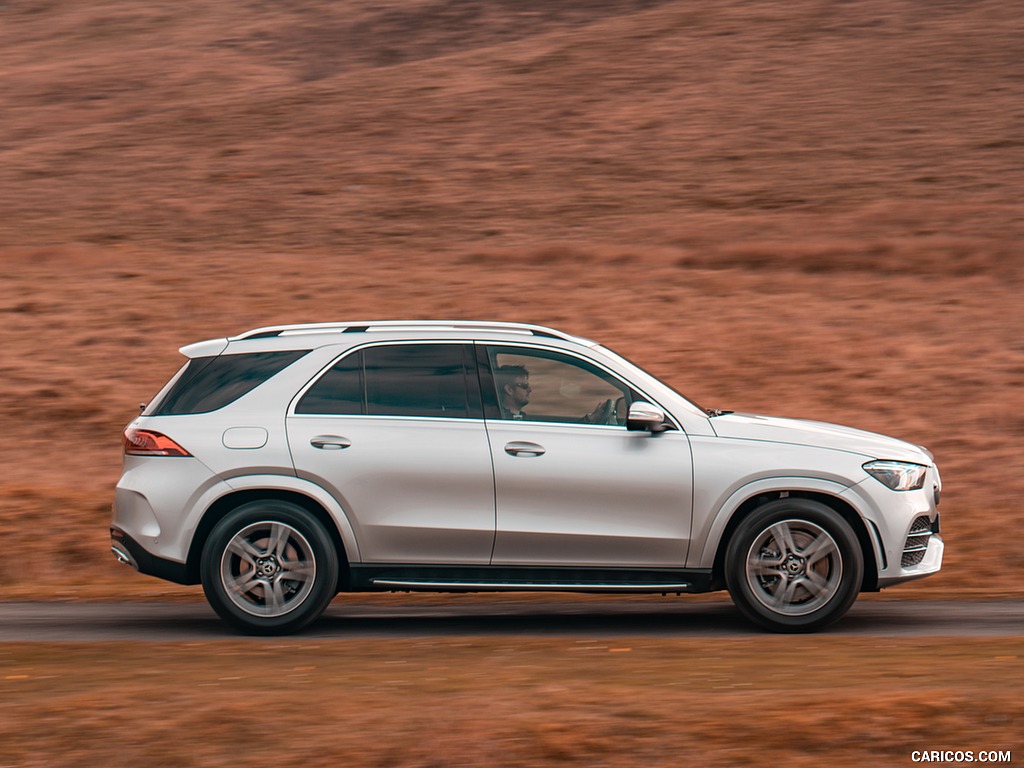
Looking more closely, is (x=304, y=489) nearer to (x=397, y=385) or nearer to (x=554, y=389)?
(x=397, y=385)

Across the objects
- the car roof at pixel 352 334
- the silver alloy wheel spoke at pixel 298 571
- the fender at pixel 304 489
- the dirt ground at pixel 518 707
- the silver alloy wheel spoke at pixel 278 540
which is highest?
the car roof at pixel 352 334

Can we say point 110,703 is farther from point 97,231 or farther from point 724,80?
point 724,80

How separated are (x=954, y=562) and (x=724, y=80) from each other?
20046 mm

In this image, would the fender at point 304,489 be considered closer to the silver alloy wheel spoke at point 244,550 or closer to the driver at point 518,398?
the silver alloy wheel spoke at point 244,550

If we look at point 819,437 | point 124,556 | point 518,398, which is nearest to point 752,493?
point 819,437

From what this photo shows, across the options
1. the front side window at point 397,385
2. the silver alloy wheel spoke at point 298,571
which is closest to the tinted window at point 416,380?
the front side window at point 397,385

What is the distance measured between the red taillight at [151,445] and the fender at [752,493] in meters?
2.96

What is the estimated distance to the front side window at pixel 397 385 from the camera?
8.35 m

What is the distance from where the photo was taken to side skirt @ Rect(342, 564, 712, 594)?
820 centimetres

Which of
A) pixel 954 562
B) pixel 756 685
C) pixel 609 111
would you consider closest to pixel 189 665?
pixel 756 685

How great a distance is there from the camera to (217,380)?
Result: 27.6 ft

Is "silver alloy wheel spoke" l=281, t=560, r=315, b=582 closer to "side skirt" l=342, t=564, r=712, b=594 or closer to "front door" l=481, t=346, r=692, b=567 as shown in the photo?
"side skirt" l=342, t=564, r=712, b=594

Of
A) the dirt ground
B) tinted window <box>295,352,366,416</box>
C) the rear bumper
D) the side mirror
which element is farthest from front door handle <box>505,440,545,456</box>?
the rear bumper

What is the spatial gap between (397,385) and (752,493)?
2.10 meters
